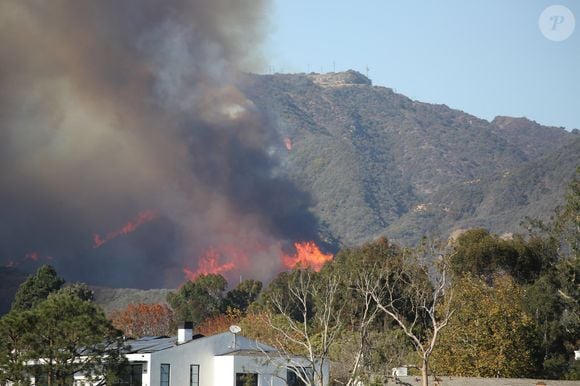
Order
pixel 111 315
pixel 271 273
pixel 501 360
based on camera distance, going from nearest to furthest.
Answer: pixel 501 360, pixel 111 315, pixel 271 273

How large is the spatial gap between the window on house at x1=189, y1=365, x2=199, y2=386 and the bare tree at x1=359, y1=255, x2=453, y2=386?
37.5 ft

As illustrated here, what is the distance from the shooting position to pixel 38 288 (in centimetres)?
14450

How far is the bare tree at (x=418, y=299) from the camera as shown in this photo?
166 ft

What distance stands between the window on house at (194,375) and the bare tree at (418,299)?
11431mm

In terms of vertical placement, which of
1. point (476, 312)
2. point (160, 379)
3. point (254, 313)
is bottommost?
point (160, 379)

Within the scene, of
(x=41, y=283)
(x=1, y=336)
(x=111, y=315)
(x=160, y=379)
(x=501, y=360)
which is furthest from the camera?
(x=111, y=315)

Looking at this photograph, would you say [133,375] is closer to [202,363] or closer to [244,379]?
[202,363]

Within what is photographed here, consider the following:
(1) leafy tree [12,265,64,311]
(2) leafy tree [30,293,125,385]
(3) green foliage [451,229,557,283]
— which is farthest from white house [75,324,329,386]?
(1) leafy tree [12,265,64,311]

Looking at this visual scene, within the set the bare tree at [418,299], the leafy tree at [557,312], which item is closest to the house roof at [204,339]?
the bare tree at [418,299]

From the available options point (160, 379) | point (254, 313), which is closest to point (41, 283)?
point (254, 313)

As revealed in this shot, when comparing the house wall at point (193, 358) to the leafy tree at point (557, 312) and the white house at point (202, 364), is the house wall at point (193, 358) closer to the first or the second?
the white house at point (202, 364)

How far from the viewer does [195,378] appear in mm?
68188

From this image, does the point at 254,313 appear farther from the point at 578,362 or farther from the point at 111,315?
the point at 578,362

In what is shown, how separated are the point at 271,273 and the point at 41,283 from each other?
189 feet
